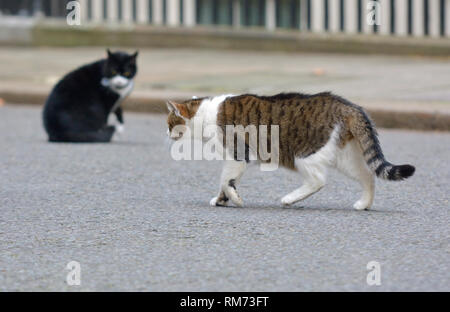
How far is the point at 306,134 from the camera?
20.8 feet

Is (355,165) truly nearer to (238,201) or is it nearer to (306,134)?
(306,134)

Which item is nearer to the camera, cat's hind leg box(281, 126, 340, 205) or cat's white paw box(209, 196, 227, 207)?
cat's hind leg box(281, 126, 340, 205)

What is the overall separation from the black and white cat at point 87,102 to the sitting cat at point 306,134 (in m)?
2.83

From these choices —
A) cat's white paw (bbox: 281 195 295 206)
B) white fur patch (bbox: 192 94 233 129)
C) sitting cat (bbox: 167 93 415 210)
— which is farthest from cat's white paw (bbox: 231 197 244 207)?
white fur patch (bbox: 192 94 233 129)

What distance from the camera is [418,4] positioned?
14.8m

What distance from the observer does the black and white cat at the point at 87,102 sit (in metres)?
9.36

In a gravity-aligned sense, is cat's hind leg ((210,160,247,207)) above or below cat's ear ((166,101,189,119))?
below

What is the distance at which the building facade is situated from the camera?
48.9ft

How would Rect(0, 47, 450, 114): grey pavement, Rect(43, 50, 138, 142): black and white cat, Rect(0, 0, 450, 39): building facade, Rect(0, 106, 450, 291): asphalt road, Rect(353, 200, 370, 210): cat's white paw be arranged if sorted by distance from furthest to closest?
→ Rect(0, 0, 450, 39): building facade, Rect(0, 47, 450, 114): grey pavement, Rect(43, 50, 138, 142): black and white cat, Rect(353, 200, 370, 210): cat's white paw, Rect(0, 106, 450, 291): asphalt road

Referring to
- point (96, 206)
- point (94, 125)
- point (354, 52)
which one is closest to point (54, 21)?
point (354, 52)

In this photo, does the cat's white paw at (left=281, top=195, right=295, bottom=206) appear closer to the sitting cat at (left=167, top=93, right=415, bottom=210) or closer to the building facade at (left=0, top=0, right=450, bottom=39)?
the sitting cat at (left=167, top=93, right=415, bottom=210)

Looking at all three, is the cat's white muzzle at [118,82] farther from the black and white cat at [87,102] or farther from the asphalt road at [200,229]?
the asphalt road at [200,229]

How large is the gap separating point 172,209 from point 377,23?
9245mm

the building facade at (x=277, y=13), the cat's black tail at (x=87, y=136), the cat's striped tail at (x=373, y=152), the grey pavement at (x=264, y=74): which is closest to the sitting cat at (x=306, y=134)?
the cat's striped tail at (x=373, y=152)
